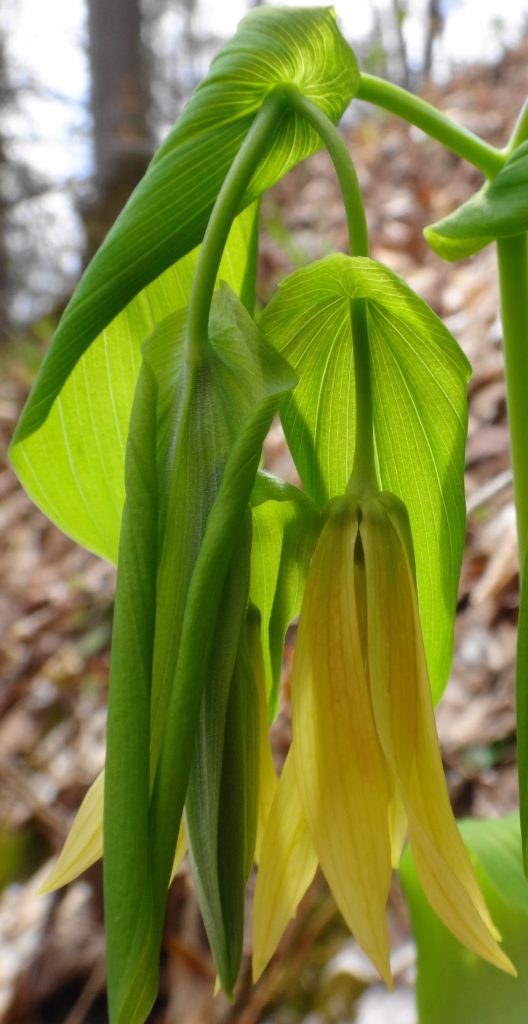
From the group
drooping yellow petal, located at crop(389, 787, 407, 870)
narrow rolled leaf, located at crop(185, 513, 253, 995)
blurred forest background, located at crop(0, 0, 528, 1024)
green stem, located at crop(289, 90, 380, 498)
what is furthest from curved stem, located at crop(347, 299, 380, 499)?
blurred forest background, located at crop(0, 0, 528, 1024)

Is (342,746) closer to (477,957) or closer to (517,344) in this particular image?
(477,957)

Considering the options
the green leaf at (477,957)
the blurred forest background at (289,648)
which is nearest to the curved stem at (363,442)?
the green leaf at (477,957)

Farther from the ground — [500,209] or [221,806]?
[500,209]

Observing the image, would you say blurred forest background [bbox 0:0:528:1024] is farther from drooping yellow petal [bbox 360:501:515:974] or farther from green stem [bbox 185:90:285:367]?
green stem [bbox 185:90:285:367]

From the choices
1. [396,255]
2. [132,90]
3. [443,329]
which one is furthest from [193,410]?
[132,90]

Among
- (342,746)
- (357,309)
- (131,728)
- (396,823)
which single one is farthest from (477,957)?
(357,309)
